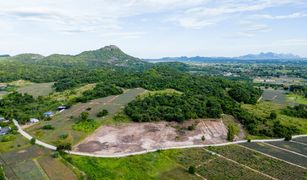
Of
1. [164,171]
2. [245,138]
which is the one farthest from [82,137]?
[245,138]

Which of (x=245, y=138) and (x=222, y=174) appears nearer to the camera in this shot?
(x=222, y=174)

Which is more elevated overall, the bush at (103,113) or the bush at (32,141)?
the bush at (103,113)

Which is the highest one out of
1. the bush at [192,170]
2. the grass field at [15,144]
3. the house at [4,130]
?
the house at [4,130]

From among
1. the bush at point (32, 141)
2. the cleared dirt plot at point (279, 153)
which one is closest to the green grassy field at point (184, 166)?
the cleared dirt plot at point (279, 153)

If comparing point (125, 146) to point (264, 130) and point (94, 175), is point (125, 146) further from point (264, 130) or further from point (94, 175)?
point (264, 130)

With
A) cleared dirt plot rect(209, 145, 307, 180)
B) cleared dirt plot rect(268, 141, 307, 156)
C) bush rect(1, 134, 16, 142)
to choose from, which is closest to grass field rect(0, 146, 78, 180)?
bush rect(1, 134, 16, 142)

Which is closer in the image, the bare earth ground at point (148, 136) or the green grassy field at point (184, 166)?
the green grassy field at point (184, 166)

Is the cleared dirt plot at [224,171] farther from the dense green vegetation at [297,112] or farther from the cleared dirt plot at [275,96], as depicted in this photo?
the cleared dirt plot at [275,96]
